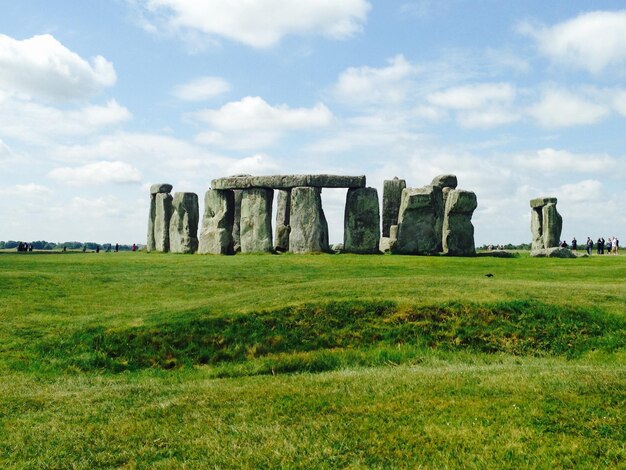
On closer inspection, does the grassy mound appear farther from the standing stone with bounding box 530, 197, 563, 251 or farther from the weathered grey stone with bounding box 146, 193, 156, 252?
the weathered grey stone with bounding box 146, 193, 156, 252

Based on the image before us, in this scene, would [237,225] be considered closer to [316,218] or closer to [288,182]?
[288,182]

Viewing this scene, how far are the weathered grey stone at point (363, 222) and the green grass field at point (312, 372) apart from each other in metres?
10.8

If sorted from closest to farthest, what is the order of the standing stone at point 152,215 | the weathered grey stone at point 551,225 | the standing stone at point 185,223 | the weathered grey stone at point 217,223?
the weathered grey stone at point 217,223
the standing stone at point 185,223
the weathered grey stone at point 551,225
the standing stone at point 152,215

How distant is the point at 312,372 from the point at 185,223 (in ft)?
95.2

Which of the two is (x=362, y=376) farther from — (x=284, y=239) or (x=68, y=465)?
(x=284, y=239)

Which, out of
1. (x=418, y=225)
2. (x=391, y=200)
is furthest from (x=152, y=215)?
(x=418, y=225)

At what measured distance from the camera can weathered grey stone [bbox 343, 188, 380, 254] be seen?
33750 mm

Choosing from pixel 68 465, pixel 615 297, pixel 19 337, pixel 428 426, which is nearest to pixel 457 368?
pixel 428 426

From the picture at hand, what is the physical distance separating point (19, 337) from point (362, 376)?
8364 mm

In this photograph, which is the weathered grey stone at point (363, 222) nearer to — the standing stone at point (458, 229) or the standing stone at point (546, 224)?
the standing stone at point (458, 229)

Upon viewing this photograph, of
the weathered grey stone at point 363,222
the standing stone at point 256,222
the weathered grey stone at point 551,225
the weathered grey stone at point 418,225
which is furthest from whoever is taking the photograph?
the weathered grey stone at point 551,225

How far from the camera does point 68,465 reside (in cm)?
643

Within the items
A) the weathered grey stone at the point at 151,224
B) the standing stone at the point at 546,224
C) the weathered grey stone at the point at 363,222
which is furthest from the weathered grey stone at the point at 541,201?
the weathered grey stone at the point at 151,224

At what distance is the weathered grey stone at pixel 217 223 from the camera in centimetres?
3547
